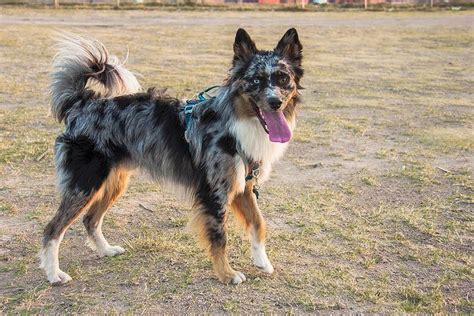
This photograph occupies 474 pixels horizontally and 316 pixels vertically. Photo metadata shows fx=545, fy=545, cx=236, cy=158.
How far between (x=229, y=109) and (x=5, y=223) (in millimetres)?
2601

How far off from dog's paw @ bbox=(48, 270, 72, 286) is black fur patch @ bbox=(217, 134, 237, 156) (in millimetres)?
1609

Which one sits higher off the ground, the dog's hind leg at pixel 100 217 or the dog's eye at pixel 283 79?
the dog's eye at pixel 283 79

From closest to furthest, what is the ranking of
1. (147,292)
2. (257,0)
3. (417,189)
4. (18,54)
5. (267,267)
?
1. (147,292)
2. (267,267)
3. (417,189)
4. (18,54)
5. (257,0)

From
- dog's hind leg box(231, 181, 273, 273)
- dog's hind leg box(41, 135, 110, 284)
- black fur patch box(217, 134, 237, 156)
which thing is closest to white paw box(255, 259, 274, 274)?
dog's hind leg box(231, 181, 273, 273)

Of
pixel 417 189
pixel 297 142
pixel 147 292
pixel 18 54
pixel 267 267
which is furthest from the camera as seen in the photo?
pixel 18 54

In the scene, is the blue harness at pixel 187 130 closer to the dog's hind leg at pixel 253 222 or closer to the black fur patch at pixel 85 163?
the dog's hind leg at pixel 253 222

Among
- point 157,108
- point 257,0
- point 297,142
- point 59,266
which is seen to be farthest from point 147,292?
point 257,0

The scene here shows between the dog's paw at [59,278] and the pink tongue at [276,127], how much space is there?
1.96m

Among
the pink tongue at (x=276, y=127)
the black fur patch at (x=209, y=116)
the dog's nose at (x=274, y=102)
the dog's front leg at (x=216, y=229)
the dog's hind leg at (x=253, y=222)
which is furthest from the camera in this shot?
the dog's hind leg at (x=253, y=222)

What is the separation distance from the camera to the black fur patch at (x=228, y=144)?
4.35m

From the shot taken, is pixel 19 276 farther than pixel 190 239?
No

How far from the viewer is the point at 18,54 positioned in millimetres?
15172

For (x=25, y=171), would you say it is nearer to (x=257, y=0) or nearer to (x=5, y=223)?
(x=5, y=223)

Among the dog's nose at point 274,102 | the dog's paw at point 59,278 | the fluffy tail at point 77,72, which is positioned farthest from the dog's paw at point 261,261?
the fluffy tail at point 77,72
